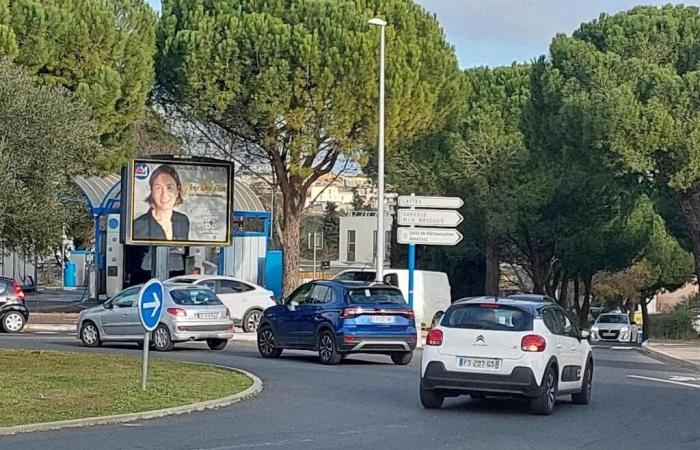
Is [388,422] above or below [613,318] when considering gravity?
below

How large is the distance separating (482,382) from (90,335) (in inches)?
547

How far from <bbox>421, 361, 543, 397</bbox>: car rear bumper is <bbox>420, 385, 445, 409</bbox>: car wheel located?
0.39 ft

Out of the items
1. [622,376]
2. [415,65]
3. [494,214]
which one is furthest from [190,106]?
[622,376]

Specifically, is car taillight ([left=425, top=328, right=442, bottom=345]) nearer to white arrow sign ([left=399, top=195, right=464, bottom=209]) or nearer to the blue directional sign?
the blue directional sign

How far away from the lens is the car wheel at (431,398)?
1567 cm

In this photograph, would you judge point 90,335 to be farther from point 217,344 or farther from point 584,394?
point 584,394

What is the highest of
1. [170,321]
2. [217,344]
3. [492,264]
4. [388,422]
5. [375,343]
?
[492,264]

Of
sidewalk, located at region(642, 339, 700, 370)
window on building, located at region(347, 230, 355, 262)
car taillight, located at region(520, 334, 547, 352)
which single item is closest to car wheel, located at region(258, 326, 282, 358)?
sidewalk, located at region(642, 339, 700, 370)

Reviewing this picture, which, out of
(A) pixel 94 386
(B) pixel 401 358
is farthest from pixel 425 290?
(A) pixel 94 386

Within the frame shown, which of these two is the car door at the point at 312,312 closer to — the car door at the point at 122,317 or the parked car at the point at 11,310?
the car door at the point at 122,317

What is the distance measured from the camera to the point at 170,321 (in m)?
25.3

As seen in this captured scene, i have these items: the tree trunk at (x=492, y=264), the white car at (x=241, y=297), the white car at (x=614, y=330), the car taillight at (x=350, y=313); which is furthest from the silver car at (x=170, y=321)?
the white car at (x=614, y=330)

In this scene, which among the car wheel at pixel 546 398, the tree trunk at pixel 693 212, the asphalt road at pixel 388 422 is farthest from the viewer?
the tree trunk at pixel 693 212

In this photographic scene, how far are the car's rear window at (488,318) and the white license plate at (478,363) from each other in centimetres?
44
